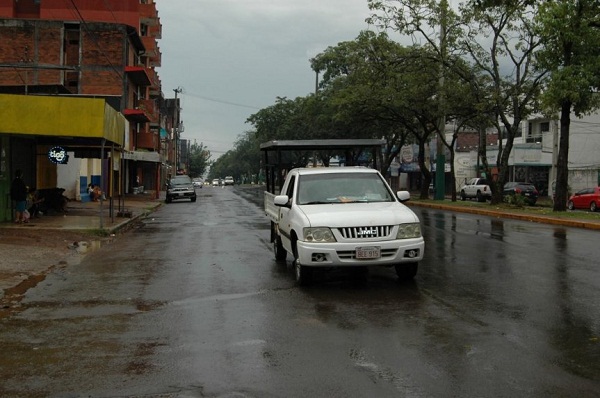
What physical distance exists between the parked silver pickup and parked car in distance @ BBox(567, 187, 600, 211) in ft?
29.0

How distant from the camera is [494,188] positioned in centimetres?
3309

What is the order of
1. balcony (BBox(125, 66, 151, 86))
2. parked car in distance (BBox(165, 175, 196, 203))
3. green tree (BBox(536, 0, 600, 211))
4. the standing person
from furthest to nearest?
1. balcony (BBox(125, 66, 151, 86))
2. parked car in distance (BBox(165, 175, 196, 203))
3. green tree (BBox(536, 0, 600, 211))
4. the standing person

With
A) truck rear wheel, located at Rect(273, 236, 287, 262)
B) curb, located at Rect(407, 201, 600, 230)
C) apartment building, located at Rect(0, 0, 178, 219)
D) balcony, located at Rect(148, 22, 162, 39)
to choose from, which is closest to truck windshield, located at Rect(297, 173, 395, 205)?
truck rear wheel, located at Rect(273, 236, 287, 262)

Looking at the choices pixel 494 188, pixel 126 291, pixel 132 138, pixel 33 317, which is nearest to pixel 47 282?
pixel 126 291

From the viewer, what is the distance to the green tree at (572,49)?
2375 cm

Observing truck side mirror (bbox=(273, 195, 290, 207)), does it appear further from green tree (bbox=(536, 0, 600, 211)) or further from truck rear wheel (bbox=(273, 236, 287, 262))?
green tree (bbox=(536, 0, 600, 211))

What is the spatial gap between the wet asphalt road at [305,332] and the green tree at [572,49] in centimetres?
1420

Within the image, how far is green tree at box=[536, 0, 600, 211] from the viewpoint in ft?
77.9

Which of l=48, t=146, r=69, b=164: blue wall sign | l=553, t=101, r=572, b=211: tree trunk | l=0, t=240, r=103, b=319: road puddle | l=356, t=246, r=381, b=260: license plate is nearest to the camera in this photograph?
l=0, t=240, r=103, b=319: road puddle

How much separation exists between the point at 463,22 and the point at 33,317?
92.9 ft

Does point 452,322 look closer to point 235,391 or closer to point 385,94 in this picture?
point 235,391

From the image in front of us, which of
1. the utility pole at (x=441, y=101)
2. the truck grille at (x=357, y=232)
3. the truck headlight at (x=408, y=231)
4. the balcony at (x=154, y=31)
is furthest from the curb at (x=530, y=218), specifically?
the balcony at (x=154, y=31)

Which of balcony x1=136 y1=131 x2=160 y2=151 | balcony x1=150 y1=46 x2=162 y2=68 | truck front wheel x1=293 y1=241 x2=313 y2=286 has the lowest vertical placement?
Result: truck front wheel x1=293 y1=241 x2=313 y2=286

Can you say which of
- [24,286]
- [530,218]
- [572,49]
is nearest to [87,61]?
[572,49]
